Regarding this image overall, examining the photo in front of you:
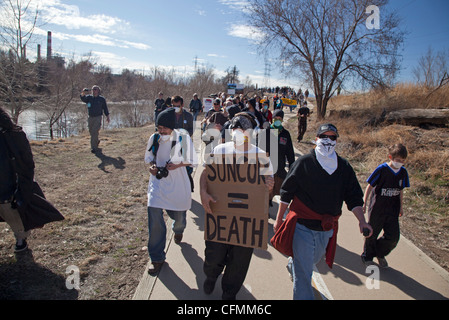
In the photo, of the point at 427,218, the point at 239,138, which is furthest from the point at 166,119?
the point at 427,218

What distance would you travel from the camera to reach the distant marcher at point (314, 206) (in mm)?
2629

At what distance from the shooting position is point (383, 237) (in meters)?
3.82

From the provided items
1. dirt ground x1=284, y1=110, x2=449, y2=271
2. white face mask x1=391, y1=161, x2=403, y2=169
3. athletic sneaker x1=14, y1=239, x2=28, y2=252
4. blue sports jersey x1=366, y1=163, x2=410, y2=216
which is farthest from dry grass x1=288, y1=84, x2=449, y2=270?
athletic sneaker x1=14, y1=239, x2=28, y2=252

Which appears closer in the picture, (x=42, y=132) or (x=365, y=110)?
(x=365, y=110)

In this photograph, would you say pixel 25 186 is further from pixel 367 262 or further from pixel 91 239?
pixel 367 262

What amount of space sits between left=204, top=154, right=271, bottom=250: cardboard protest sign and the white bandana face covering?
19.6 inches

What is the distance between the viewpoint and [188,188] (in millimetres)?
3686

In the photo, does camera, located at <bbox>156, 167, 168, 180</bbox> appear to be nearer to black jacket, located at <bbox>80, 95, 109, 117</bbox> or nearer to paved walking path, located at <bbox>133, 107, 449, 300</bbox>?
paved walking path, located at <bbox>133, 107, 449, 300</bbox>

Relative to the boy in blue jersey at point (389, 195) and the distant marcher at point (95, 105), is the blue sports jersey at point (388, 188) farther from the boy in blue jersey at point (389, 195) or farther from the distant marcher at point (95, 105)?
the distant marcher at point (95, 105)

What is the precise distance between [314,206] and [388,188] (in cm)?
166

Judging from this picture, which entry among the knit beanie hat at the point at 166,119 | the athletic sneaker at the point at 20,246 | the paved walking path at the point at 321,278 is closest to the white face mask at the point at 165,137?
the knit beanie hat at the point at 166,119

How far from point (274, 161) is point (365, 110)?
13.9 m
